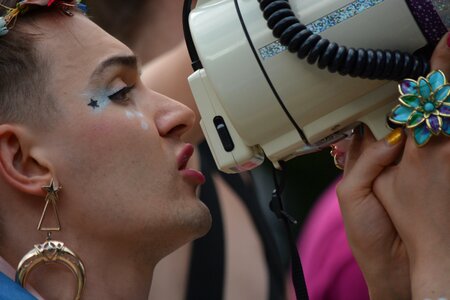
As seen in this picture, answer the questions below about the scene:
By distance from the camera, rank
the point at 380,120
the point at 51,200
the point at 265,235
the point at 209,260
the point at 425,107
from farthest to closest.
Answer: the point at 265,235
the point at 209,260
the point at 51,200
the point at 380,120
the point at 425,107

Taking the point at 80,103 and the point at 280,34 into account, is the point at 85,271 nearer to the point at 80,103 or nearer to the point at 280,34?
the point at 80,103

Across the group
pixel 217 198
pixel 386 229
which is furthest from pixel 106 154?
pixel 217 198

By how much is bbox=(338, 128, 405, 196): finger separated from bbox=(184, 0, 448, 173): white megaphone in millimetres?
28

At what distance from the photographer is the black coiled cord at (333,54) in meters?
1.53

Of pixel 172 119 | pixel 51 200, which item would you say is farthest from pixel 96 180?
pixel 172 119

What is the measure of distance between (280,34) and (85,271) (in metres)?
0.55

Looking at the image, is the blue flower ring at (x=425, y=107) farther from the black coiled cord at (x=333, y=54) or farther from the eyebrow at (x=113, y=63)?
the eyebrow at (x=113, y=63)

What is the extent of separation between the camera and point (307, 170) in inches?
144

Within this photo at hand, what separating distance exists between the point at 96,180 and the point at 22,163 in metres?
0.14

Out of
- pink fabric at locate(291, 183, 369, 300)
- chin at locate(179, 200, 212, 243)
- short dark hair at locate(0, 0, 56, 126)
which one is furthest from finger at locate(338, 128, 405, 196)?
pink fabric at locate(291, 183, 369, 300)

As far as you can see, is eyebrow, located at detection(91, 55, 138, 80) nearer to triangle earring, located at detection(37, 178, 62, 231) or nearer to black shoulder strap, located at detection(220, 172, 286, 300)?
triangle earring, located at detection(37, 178, 62, 231)

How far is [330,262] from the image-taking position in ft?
8.42

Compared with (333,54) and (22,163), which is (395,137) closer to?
(333,54)

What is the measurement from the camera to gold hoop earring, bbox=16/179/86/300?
1.68m
